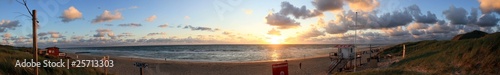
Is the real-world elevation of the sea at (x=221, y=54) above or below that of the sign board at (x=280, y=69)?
below

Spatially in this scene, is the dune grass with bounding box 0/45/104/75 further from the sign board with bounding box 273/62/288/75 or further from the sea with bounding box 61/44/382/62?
the sea with bounding box 61/44/382/62

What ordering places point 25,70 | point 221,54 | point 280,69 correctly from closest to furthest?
1. point 280,69
2. point 25,70
3. point 221,54

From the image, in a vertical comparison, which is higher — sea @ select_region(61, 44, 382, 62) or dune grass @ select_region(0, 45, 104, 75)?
dune grass @ select_region(0, 45, 104, 75)

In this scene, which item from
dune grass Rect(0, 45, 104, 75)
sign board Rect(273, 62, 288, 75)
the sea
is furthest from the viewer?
the sea

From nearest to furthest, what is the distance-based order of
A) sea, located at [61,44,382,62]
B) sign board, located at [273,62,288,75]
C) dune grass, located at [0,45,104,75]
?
sign board, located at [273,62,288,75] < dune grass, located at [0,45,104,75] < sea, located at [61,44,382,62]

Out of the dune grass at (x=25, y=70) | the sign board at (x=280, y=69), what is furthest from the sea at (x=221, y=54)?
the sign board at (x=280, y=69)

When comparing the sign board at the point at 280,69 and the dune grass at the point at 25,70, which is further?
the dune grass at the point at 25,70

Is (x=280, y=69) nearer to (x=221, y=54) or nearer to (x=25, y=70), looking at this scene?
(x=25, y=70)

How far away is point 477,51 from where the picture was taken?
19.4m

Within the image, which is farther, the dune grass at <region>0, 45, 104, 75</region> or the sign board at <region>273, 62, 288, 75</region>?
the dune grass at <region>0, 45, 104, 75</region>

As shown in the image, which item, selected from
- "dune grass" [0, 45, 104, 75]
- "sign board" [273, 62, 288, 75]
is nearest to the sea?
"dune grass" [0, 45, 104, 75]

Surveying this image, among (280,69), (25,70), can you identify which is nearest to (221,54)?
(25,70)

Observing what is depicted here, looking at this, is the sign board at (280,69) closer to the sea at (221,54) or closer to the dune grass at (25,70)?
the dune grass at (25,70)

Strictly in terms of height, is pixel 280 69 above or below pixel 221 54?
above
